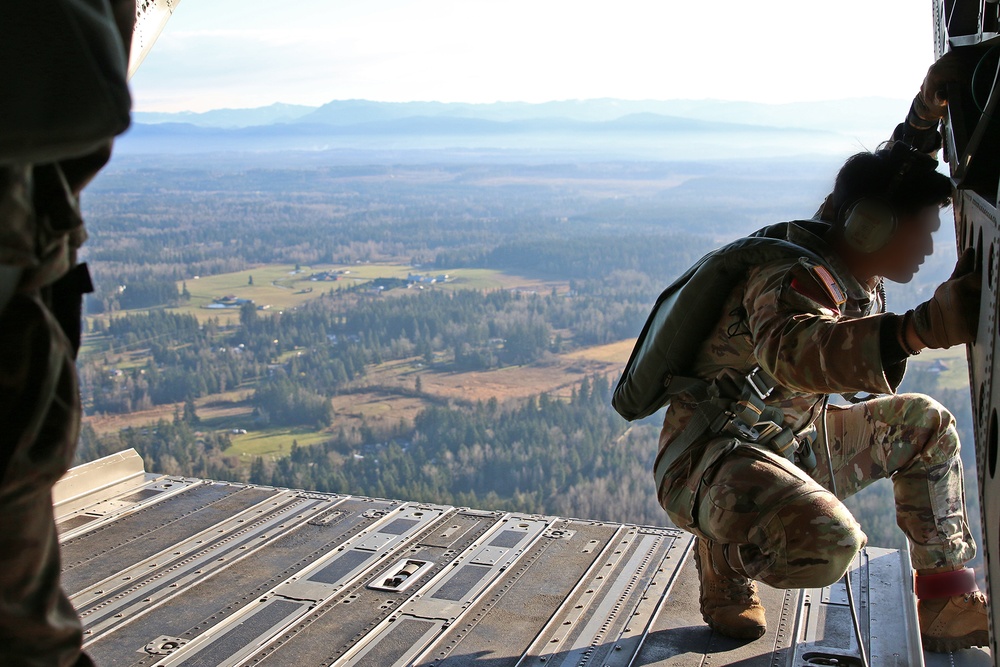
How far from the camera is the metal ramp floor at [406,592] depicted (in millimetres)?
3791

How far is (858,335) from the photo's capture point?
7.70 feet

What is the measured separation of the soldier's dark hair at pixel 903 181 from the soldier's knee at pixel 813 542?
0.93 metres

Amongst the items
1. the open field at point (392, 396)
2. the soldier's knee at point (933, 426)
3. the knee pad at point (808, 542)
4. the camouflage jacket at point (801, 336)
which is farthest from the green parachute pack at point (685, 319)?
the open field at point (392, 396)

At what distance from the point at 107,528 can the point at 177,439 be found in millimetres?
37393

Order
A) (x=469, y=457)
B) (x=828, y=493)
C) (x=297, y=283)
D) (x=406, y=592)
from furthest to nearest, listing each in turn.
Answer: (x=297, y=283) → (x=469, y=457) → (x=406, y=592) → (x=828, y=493)

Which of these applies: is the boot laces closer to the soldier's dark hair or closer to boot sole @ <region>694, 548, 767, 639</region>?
boot sole @ <region>694, 548, 767, 639</region>

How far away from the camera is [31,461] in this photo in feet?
4.29

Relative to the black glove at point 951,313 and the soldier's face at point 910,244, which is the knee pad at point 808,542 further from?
the black glove at point 951,313

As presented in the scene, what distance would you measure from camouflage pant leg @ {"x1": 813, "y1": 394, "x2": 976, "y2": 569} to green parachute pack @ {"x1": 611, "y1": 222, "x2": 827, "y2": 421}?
0.74 meters

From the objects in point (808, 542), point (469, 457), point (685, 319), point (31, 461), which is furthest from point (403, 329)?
point (31, 461)

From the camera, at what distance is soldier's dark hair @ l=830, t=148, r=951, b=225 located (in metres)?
2.84

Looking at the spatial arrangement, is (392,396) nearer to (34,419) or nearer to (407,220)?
(407,220)

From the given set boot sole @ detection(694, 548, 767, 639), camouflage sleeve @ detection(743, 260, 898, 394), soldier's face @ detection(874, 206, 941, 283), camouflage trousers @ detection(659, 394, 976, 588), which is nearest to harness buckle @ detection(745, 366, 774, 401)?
camouflage trousers @ detection(659, 394, 976, 588)

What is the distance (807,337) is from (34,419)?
186cm
